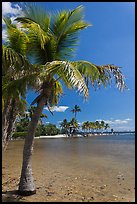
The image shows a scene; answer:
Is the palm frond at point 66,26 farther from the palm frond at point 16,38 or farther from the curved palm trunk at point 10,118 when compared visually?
the curved palm trunk at point 10,118

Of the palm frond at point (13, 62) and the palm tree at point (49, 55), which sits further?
the palm tree at point (49, 55)

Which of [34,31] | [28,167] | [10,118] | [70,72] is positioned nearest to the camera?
[70,72]

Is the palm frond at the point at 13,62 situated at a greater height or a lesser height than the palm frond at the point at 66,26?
lesser

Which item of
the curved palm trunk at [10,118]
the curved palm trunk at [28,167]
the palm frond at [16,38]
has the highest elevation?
the palm frond at [16,38]

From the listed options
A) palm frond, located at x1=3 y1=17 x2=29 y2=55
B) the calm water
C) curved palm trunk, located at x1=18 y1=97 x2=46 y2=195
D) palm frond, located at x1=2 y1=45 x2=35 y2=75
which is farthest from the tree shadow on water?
the calm water

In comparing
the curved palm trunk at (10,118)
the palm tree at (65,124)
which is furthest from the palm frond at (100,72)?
the palm tree at (65,124)

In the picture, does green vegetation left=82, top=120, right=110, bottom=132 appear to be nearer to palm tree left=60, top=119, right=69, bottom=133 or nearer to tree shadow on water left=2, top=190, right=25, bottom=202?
palm tree left=60, top=119, right=69, bottom=133

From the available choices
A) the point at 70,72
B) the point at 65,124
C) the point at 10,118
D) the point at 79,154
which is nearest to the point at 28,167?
the point at 10,118

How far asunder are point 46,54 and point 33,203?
4.62m

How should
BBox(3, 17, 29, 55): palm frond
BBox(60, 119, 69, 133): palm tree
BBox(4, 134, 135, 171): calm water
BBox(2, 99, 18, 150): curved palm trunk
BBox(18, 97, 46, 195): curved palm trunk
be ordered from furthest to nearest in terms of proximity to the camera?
BBox(60, 119, 69, 133): palm tree → BBox(4, 134, 135, 171): calm water → BBox(2, 99, 18, 150): curved palm trunk → BBox(3, 17, 29, 55): palm frond → BBox(18, 97, 46, 195): curved palm trunk

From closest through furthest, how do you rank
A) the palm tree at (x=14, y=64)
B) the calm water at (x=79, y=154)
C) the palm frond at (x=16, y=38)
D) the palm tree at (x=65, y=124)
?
the palm tree at (x=14, y=64) < the palm frond at (x=16, y=38) < the calm water at (x=79, y=154) < the palm tree at (x=65, y=124)

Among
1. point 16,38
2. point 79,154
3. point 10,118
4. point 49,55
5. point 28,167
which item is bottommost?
point 79,154

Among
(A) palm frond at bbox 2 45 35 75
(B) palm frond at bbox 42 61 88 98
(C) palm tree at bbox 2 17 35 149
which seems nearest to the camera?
(B) palm frond at bbox 42 61 88 98

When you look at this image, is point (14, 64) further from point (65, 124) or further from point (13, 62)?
point (65, 124)
